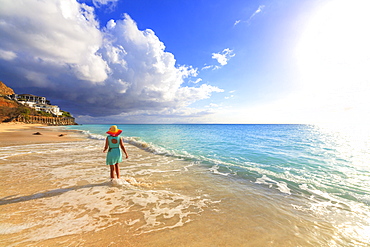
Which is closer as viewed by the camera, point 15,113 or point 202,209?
point 202,209

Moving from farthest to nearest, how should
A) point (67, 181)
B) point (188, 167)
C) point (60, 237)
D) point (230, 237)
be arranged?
point (188, 167) < point (67, 181) < point (230, 237) < point (60, 237)

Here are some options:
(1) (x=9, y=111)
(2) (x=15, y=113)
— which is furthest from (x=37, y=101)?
(1) (x=9, y=111)

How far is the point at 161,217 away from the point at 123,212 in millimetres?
1164

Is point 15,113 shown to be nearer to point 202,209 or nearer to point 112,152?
point 112,152

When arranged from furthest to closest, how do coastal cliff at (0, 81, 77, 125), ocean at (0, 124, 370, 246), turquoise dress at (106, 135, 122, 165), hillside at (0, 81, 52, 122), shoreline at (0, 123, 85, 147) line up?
1. coastal cliff at (0, 81, 77, 125)
2. hillside at (0, 81, 52, 122)
3. shoreline at (0, 123, 85, 147)
4. turquoise dress at (106, 135, 122, 165)
5. ocean at (0, 124, 370, 246)

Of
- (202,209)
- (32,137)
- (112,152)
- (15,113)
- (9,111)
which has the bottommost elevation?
(202,209)

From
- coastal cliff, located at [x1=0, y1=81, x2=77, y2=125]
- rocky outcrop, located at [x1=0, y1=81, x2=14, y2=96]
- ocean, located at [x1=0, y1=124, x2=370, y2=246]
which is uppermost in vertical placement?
rocky outcrop, located at [x1=0, y1=81, x2=14, y2=96]

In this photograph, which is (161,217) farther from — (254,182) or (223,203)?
(254,182)

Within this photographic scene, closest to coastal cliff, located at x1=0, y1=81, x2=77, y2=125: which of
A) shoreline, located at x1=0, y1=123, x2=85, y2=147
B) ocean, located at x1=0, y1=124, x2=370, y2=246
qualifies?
shoreline, located at x1=0, y1=123, x2=85, y2=147

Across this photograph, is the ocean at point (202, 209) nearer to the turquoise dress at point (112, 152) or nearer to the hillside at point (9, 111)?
the turquoise dress at point (112, 152)

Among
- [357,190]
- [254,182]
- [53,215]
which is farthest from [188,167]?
[357,190]

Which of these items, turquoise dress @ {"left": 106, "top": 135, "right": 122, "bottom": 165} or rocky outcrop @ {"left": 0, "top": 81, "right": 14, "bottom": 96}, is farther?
rocky outcrop @ {"left": 0, "top": 81, "right": 14, "bottom": 96}

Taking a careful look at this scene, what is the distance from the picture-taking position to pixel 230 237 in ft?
11.2

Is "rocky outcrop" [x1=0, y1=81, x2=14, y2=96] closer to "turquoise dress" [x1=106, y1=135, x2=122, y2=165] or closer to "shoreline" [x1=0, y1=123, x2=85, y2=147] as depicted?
"shoreline" [x1=0, y1=123, x2=85, y2=147]
